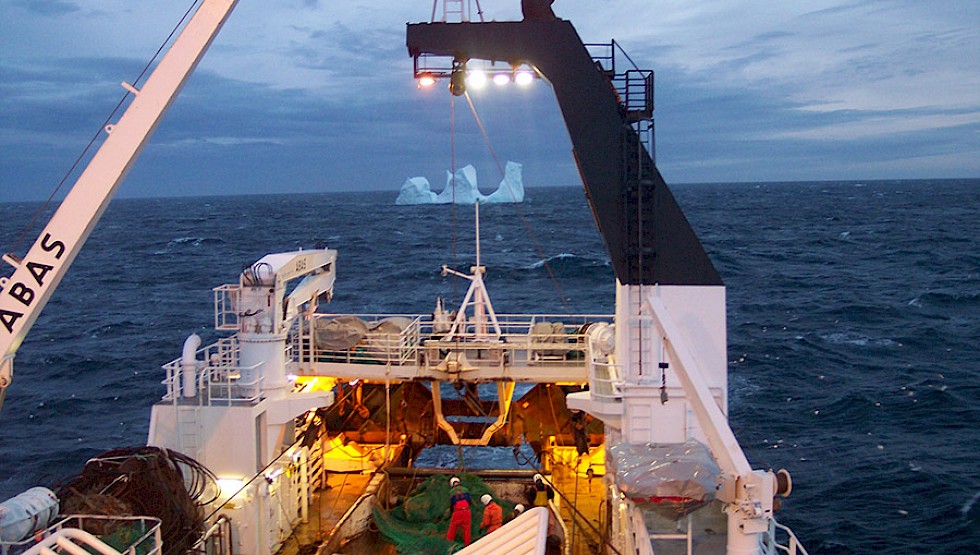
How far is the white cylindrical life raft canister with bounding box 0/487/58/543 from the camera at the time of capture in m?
11.2

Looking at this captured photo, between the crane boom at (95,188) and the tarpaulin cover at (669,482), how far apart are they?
25.8 ft

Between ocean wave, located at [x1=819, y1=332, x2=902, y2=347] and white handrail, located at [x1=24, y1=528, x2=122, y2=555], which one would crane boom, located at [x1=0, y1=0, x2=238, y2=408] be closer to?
white handrail, located at [x1=24, y1=528, x2=122, y2=555]

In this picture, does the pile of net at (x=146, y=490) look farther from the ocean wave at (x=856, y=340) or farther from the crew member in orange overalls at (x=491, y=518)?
the ocean wave at (x=856, y=340)

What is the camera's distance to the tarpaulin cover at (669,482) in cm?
1143

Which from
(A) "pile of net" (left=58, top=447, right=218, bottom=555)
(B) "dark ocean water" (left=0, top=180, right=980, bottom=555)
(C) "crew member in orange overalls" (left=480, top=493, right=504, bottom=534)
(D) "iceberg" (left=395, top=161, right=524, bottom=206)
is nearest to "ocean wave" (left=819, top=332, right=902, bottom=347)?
(B) "dark ocean water" (left=0, top=180, right=980, bottom=555)

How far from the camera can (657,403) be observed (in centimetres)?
1450

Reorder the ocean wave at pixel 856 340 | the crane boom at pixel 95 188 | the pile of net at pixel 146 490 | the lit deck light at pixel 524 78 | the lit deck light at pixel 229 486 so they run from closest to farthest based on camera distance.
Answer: the crane boom at pixel 95 188
the pile of net at pixel 146 490
the lit deck light at pixel 229 486
the lit deck light at pixel 524 78
the ocean wave at pixel 856 340

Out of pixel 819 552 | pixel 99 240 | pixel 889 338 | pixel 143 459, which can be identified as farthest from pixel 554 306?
pixel 99 240

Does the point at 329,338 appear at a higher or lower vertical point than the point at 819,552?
higher

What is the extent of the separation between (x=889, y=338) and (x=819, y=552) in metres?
25.3

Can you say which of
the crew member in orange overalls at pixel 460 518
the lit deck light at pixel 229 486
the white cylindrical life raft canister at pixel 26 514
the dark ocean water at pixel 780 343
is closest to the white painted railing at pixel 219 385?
the lit deck light at pixel 229 486

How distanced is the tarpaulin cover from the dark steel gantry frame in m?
3.88

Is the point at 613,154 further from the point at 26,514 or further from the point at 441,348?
the point at 26,514

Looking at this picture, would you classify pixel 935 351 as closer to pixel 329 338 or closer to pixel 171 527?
pixel 329 338
